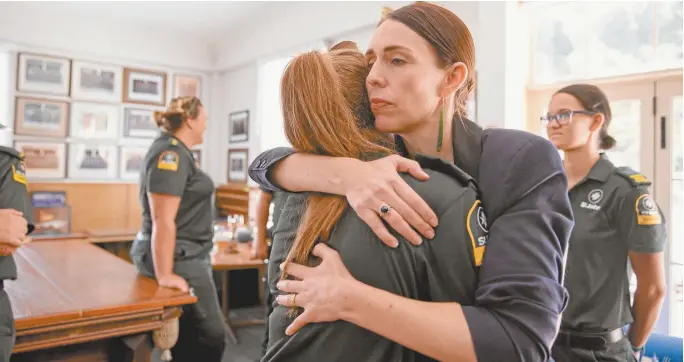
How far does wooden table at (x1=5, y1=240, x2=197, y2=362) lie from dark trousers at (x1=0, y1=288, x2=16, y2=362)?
0.14m

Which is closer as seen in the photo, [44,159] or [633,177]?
[633,177]

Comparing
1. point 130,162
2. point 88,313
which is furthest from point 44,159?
point 88,313

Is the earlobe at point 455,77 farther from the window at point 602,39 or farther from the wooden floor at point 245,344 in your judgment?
the wooden floor at point 245,344

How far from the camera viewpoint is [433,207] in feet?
2.53

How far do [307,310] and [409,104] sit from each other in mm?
419

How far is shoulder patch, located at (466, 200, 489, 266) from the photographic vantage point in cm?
76

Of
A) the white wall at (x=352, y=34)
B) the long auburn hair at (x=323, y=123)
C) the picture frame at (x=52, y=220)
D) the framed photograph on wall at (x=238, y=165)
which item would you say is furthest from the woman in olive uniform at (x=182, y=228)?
→ the framed photograph on wall at (x=238, y=165)

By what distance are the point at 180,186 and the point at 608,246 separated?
6.18 ft

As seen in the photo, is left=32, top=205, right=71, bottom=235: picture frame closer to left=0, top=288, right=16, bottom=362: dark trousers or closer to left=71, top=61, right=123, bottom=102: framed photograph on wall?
left=71, top=61, right=123, bottom=102: framed photograph on wall

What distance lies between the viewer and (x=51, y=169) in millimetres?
6211

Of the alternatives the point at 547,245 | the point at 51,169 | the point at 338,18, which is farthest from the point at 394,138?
the point at 51,169

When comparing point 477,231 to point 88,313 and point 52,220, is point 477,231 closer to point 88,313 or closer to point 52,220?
point 88,313

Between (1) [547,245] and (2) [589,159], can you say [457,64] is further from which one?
(2) [589,159]

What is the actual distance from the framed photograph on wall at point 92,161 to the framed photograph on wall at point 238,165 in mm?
1513
